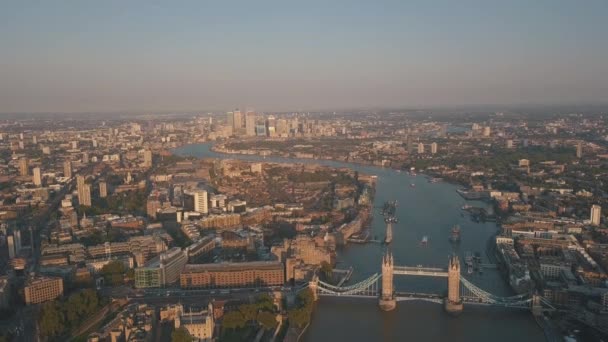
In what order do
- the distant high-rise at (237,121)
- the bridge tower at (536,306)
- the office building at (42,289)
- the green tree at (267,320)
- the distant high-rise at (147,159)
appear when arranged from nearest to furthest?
the green tree at (267,320)
the bridge tower at (536,306)
the office building at (42,289)
the distant high-rise at (147,159)
the distant high-rise at (237,121)

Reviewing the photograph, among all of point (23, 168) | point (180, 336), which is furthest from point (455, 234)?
point (23, 168)

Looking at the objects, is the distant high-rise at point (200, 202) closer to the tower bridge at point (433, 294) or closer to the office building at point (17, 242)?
the office building at point (17, 242)

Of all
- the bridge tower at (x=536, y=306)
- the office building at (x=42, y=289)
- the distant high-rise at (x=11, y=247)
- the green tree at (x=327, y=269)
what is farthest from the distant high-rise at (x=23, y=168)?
the bridge tower at (x=536, y=306)

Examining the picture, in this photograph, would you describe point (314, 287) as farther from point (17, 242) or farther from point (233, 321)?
point (17, 242)

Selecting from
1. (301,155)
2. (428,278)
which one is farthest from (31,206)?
(301,155)

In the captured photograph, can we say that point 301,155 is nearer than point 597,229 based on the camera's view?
No

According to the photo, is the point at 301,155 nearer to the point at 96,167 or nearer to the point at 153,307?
the point at 96,167

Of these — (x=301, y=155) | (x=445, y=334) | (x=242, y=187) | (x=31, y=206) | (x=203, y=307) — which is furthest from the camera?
(x=301, y=155)

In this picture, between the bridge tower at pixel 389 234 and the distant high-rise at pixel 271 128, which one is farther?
the distant high-rise at pixel 271 128
